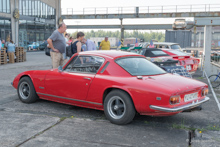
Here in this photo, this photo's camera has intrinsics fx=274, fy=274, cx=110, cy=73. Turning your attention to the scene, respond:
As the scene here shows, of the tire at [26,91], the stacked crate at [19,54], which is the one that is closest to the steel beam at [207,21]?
the tire at [26,91]

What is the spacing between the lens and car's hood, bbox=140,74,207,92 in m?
4.58

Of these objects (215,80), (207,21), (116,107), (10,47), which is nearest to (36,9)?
(10,47)

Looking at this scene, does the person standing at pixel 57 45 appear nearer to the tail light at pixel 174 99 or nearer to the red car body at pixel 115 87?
the red car body at pixel 115 87

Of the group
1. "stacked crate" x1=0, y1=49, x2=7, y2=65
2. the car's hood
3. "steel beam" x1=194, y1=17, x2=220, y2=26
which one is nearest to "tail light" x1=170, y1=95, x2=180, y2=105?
the car's hood

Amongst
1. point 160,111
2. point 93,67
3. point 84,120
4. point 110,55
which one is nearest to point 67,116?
point 84,120

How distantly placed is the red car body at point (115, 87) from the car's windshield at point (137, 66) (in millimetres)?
99

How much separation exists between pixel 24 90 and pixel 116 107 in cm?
270

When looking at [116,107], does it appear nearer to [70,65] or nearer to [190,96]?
[190,96]

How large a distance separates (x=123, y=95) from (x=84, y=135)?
38.3 inches

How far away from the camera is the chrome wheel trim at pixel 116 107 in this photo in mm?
4832

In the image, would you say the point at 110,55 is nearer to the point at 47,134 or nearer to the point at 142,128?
the point at 142,128

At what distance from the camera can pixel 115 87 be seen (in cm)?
487

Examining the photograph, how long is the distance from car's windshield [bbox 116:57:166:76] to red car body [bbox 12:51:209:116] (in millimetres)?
99

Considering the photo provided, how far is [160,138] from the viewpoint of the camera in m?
4.27
